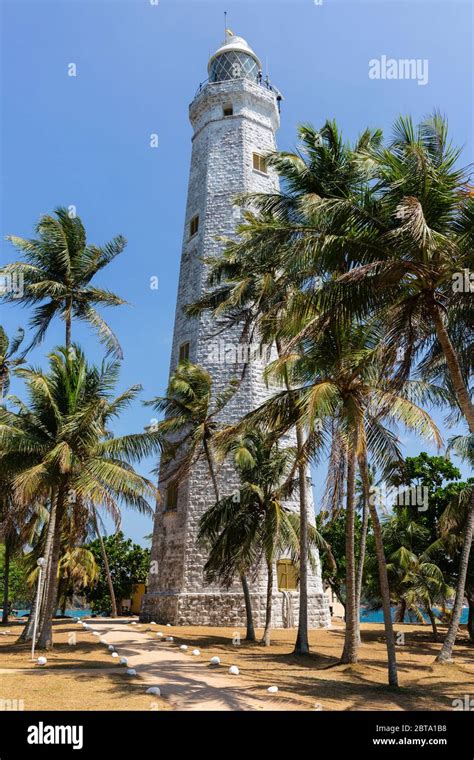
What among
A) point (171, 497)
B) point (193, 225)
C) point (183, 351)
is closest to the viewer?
point (171, 497)

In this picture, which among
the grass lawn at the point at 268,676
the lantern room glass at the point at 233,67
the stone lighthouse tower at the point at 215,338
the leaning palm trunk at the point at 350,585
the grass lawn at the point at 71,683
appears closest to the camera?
the grass lawn at the point at 71,683

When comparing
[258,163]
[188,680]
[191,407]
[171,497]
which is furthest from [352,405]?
[258,163]

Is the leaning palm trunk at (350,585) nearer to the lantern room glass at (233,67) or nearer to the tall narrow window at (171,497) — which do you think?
the tall narrow window at (171,497)

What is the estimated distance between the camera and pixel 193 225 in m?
28.9

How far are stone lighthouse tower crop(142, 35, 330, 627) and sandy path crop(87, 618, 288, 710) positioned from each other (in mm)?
4863

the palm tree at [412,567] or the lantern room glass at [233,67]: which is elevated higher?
the lantern room glass at [233,67]

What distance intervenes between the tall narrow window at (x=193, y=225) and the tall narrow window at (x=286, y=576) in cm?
1580

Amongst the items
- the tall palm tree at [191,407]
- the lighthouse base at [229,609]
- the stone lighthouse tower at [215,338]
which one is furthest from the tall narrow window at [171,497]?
the lighthouse base at [229,609]

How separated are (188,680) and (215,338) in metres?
16.3

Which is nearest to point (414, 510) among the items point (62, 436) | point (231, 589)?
point (231, 589)

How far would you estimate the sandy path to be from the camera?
30.5 feet

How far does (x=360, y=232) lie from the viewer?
35.6 feet

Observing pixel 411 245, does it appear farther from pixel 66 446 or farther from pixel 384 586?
pixel 66 446

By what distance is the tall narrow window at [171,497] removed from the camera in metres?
24.8
